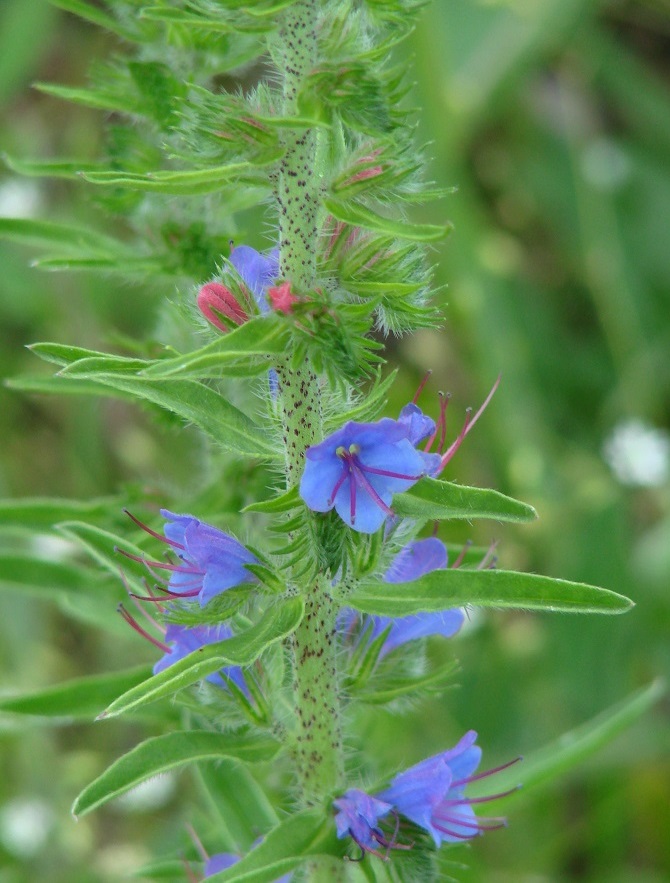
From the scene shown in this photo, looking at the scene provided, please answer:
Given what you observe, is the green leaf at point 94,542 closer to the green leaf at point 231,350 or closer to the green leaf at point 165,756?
the green leaf at point 165,756

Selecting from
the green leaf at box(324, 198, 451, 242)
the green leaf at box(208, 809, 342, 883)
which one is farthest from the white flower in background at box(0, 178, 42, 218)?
the green leaf at box(208, 809, 342, 883)

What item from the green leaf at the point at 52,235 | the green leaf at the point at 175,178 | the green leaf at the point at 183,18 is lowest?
the green leaf at the point at 52,235

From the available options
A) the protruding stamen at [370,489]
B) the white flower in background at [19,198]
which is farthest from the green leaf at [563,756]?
the white flower in background at [19,198]

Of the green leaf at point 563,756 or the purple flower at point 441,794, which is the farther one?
the green leaf at point 563,756

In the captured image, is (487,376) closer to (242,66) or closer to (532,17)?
(532,17)

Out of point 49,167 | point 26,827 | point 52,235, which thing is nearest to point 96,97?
point 49,167

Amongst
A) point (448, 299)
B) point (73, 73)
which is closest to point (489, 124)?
point (448, 299)

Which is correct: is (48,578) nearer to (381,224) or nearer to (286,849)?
(286,849)
